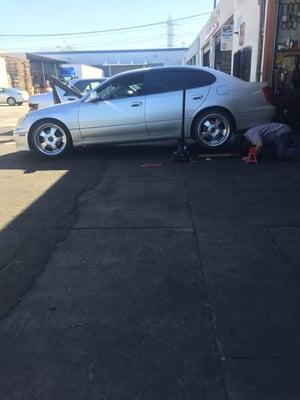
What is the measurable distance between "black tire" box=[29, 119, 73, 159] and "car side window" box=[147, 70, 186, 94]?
1.93 meters

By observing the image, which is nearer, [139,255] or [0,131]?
[139,255]

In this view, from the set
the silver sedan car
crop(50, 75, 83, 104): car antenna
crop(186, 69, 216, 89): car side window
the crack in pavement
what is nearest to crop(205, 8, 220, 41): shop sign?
crop(50, 75, 83, 104): car antenna

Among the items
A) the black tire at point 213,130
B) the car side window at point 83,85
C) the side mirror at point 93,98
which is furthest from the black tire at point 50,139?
the car side window at point 83,85

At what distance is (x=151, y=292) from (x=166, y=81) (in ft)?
20.2

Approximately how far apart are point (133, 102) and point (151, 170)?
1768 millimetres

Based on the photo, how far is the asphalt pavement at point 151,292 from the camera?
2600 mm

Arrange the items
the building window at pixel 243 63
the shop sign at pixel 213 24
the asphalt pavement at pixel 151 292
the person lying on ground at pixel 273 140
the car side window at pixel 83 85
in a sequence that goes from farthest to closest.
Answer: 1. the shop sign at pixel 213 24
2. the car side window at pixel 83 85
3. the building window at pixel 243 63
4. the person lying on ground at pixel 273 140
5. the asphalt pavement at pixel 151 292

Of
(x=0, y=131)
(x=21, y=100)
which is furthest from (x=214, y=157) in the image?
(x=21, y=100)

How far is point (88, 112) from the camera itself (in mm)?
8680

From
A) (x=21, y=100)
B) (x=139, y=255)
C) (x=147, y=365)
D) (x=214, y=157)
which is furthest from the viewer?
(x=21, y=100)

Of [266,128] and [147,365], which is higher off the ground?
[266,128]

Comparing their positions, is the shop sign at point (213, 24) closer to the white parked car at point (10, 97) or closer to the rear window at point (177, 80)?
the rear window at point (177, 80)

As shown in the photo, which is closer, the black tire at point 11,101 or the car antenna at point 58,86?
the car antenna at point 58,86

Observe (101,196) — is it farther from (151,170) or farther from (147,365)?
(147,365)
